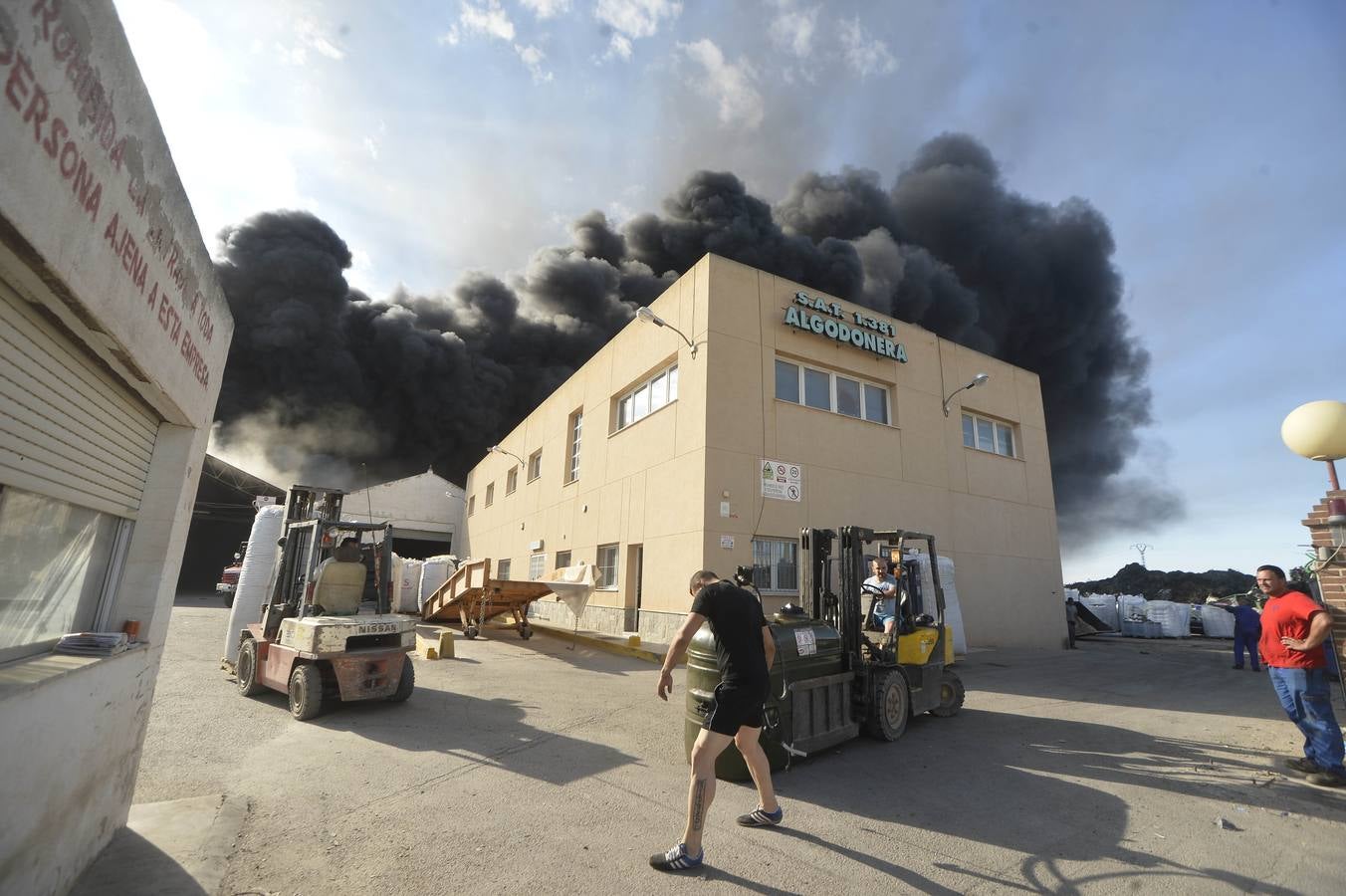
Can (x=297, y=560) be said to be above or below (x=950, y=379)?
below

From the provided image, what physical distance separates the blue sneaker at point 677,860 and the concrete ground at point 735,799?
0.24ft

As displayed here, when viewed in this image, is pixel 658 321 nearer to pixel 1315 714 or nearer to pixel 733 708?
pixel 733 708

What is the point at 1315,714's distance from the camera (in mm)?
4840

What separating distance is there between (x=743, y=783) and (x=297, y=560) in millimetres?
6561

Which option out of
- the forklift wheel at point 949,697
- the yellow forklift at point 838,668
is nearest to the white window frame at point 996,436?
the yellow forklift at point 838,668

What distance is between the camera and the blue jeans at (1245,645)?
11289mm

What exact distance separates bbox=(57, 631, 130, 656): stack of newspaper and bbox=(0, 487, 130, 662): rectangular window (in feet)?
0.20

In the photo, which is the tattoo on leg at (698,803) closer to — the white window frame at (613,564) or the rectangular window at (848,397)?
the white window frame at (613,564)

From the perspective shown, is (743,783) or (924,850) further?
(743,783)

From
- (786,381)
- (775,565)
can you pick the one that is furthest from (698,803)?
(786,381)

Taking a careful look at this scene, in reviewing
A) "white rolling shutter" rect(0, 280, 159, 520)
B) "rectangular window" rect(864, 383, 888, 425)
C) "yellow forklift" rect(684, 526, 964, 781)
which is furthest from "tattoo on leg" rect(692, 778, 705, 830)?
"rectangular window" rect(864, 383, 888, 425)

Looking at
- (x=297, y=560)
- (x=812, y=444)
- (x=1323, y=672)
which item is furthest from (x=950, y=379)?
(x=297, y=560)

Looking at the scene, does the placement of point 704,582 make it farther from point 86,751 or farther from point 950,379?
point 950,379

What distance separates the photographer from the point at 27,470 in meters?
2.60
